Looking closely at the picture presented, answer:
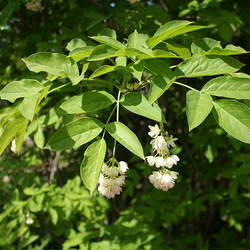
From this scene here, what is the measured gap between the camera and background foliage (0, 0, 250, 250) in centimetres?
212

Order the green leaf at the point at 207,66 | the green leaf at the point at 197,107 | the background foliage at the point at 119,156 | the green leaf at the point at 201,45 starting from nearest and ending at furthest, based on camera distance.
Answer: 1. the green leaf at the point at 197,107
2. the green leaf at the point at 207,66
3. the green leaf at the point at 201,45
4. the background foliage at the point at 119,156

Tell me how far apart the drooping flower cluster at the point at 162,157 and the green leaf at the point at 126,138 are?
179mm

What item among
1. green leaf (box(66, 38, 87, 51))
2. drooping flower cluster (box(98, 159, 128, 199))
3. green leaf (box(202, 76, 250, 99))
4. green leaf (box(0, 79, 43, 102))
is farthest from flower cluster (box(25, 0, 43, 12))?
green leaf (box(202, 76, 250, 99))

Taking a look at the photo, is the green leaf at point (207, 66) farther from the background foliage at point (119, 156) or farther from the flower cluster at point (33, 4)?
the flower cluster at point (33, 4)

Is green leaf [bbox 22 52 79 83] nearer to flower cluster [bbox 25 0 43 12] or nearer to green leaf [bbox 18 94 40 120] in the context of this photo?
green leaf [bbox 18 94 40 120]

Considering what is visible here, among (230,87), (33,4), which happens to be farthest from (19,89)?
(33,4)

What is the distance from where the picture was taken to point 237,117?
1093 mm

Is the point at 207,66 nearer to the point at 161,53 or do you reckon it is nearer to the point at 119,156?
the point at 161,53

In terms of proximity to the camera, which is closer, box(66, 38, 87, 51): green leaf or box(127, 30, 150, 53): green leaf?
box(127, 30, 150, 53): green leaf

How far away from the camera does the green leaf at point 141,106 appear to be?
112 centimetres

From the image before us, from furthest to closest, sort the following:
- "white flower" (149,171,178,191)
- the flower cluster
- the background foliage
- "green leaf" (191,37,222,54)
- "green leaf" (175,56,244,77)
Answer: the flower cluster, the background foliage, "white flower" (149,171,178,191), "green leaf" (191,37,222,54), "green leaf" (175,56,244,77)

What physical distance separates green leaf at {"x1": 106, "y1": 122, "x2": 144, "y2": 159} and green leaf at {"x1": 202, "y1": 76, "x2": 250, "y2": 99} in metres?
0.31

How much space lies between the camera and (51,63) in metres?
1.24

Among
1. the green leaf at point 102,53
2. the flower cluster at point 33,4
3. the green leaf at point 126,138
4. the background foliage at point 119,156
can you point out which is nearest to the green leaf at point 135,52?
the green leaf at point 102,53
